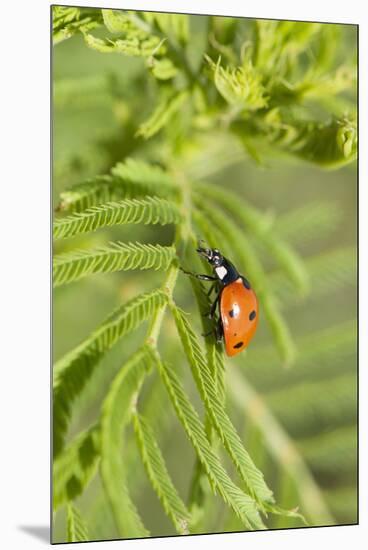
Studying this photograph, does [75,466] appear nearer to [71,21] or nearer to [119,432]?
[119,432]

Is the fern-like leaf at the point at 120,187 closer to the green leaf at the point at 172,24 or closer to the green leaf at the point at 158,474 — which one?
the green leaf at the point at 172,24

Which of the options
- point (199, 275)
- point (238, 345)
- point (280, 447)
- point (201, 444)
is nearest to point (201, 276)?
point (199, 275)

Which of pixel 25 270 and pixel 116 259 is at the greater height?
pixel 25 270

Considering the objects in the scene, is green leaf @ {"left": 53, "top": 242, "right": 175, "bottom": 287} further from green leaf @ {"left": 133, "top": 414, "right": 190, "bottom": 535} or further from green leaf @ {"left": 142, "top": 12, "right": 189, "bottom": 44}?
green leaf @ {"left": 142, "top": 12, "right": 189, "bottom": 44}

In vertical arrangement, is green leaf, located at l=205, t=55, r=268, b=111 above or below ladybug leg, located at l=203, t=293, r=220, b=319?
above

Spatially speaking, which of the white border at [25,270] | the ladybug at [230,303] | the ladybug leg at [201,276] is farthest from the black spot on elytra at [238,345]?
the white border at [25,270]

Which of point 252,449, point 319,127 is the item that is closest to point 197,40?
point 319,127

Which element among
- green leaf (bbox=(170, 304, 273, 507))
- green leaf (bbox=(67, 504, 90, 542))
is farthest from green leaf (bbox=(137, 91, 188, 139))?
green leaf (bbox=(67, 504, 90, 542))
